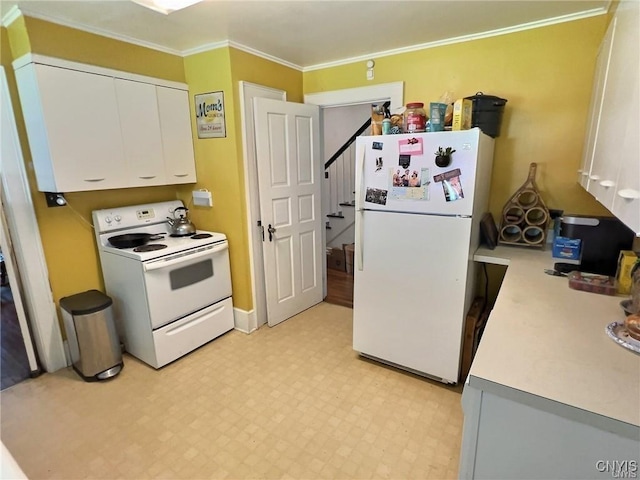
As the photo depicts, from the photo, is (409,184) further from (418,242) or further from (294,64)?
(294,64)

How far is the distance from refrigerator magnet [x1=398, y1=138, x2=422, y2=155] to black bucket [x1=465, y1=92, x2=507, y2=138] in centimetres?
52

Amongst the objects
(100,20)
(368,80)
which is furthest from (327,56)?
(100,20)

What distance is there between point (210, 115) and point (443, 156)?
186 cm

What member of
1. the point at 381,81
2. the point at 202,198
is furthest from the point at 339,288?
the point at 381,81

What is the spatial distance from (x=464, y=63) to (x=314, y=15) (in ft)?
3.86

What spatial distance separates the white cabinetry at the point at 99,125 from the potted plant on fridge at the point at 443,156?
2.04 meters

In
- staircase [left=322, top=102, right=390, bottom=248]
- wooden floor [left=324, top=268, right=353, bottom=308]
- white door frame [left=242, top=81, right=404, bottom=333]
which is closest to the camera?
white door frame [left=242, top=81, right=404, bottom=333]

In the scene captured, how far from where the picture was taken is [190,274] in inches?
100

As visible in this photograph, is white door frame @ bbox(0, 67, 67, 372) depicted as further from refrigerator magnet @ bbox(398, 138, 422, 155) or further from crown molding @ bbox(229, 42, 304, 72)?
refrigerator magnet @ bbox(398, 138, 422, 155)

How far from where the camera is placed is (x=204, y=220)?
301 centimetres

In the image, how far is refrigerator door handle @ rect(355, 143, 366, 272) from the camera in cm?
216

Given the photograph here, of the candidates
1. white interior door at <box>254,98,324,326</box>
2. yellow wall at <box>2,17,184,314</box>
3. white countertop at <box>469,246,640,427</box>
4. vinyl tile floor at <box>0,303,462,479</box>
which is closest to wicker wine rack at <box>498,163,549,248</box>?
white countertop at <box>469,246,640,427</box>

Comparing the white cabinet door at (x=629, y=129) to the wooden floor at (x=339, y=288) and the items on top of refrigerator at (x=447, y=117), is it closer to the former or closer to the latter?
the items on top of refrigerator at (x=447, y=117)

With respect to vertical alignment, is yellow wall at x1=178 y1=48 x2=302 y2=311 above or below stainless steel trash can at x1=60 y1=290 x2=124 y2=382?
above
